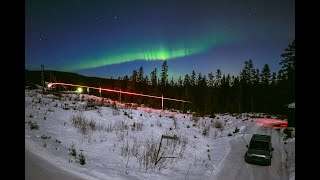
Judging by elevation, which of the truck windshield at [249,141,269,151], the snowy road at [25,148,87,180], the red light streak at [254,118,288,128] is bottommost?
the red light streak at [254,118,288,128]

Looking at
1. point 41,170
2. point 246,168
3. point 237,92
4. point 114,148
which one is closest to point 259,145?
point 246,168

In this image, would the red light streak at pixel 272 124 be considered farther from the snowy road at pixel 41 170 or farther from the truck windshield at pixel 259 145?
the snowy road at pixel 41 170

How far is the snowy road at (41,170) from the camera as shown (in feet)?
21.3

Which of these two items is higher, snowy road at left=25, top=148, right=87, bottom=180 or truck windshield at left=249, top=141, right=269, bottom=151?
snowy road at left=25, top=148, right=87, bottom=180

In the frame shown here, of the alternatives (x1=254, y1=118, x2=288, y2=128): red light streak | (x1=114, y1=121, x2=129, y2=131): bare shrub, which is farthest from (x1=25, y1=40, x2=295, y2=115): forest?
(x1=114, y1=121, x2=129, y2=131): bare shrub

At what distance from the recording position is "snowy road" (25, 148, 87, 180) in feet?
21.3

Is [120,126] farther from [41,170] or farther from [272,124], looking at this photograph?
[272,124]

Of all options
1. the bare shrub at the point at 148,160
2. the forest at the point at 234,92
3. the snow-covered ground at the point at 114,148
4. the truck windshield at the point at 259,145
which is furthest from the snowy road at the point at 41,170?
the forest at the point at 234,92

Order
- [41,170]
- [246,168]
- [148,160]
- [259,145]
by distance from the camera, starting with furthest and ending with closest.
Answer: [259,145] < [246,168] < [148,160] < [41,170]

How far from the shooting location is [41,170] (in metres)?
6.85

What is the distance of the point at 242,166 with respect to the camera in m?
15.8

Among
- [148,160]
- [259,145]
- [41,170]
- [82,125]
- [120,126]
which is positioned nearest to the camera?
[41,170]

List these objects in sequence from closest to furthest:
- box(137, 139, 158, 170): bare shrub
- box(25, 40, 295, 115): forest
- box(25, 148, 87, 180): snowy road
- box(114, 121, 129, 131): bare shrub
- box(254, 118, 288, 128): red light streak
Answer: box(25, 148, 87, 180): snowy road < box(137, 139, 158, 170): bare shrub < box(114, 121, 129, 131): bare shrub < box(254, 118, 288, 128): red light streak < box(25, 40, 295, 115): forest

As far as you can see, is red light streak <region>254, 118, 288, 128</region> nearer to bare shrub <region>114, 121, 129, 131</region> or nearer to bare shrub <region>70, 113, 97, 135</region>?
bare shrub <region>114, 121, 129, 131</region>
